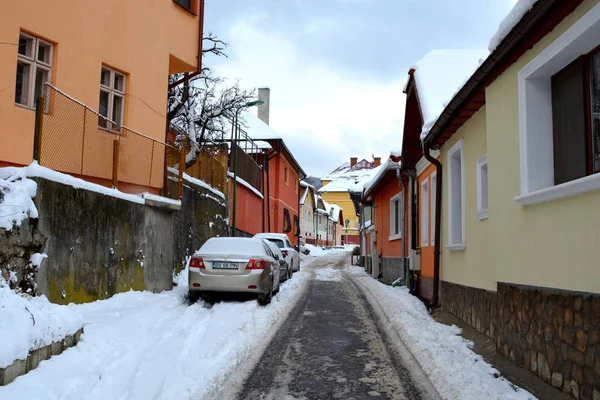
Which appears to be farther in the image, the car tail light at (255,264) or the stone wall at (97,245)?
the car tail light at (255,264)

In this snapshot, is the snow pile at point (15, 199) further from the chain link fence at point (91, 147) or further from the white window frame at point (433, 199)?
the white window frame at point (433, 199)

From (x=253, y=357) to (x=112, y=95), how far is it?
7.55 m

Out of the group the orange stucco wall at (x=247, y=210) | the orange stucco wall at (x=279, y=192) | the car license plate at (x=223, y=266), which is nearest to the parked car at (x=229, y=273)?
the car license plate at (x=223, y=266)

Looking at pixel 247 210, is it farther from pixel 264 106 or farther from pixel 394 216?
pixel 264 106

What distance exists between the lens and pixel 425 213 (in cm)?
Answer: 1249

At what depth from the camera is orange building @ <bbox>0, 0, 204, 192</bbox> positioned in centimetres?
887

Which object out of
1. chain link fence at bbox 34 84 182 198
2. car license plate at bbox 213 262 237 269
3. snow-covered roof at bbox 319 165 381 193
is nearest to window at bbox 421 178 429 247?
car license plate at bbox 213 262 237 269

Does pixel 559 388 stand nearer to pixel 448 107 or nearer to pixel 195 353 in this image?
pixel 195 353

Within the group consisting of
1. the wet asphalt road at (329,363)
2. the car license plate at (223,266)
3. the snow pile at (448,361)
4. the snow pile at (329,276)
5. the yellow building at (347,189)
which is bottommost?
the wet asphalt road at (329,363)

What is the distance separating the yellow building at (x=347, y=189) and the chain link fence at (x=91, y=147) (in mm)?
71706

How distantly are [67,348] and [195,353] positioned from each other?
1.45 m

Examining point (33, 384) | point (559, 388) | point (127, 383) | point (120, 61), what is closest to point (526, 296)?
point (559, 388)

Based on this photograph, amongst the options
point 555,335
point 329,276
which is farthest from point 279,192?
point 555,335

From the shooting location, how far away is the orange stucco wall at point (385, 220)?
56.2 feet
